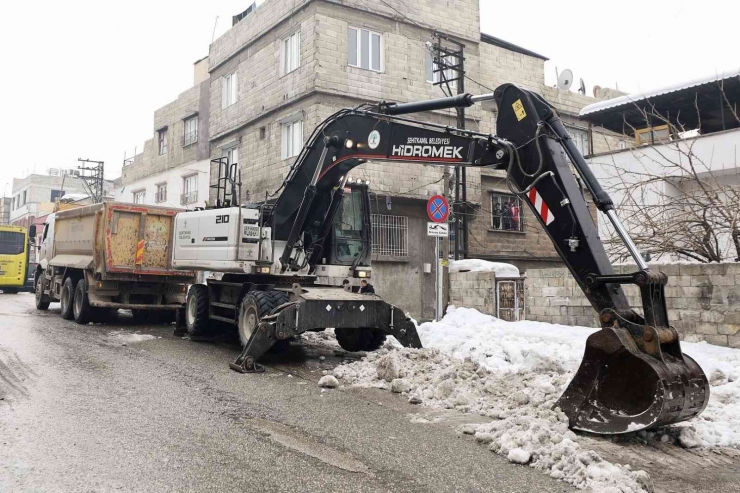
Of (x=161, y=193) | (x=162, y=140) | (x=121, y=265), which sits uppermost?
(x=162, y=140)

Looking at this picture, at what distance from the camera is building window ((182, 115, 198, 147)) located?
1118 inches

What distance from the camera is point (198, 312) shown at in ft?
36.9

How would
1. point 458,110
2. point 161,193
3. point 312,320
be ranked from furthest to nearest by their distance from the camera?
point 161,193, point 458,110, point 312,320

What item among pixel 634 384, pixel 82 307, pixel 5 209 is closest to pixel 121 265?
pixel 82 307

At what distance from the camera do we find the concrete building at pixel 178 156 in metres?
27.5

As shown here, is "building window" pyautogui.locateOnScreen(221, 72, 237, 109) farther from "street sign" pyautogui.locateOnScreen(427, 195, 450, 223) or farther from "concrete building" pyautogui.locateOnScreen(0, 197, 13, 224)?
"concrete building" pyautogui.locateOnScreen(0, 197, 13, 224)

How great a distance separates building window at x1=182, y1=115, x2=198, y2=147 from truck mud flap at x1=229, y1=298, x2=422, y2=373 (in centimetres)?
2196

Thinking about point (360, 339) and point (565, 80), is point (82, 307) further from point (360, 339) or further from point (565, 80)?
point (565, 80)

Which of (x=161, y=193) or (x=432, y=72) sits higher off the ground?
(x=432, y=72)

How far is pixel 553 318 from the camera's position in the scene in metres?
12.0

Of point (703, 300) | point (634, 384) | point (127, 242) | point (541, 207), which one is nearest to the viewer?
point (634, 384)

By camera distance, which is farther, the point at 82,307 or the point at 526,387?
the point at 82,307

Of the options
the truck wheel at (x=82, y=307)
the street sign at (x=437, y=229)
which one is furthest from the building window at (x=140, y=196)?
the street sign at (x=437, y=229)

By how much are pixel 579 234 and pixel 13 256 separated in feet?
93.9
